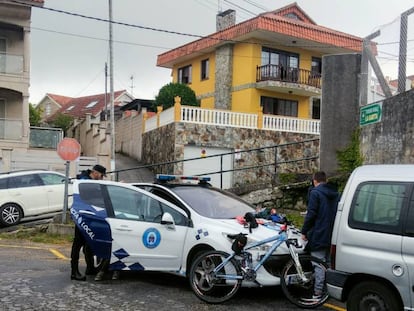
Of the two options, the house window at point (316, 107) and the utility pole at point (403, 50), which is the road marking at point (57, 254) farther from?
the house window at point (316, 107)

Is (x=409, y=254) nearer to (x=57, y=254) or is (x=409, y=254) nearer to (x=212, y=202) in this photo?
(x=212, y=202)

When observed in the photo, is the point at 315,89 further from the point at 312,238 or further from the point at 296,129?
the point at 312,238

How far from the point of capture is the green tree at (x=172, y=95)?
2908cm

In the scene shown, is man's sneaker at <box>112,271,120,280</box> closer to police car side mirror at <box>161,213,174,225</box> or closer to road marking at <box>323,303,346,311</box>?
police car side mirror at <box>161,213,174,225</box>

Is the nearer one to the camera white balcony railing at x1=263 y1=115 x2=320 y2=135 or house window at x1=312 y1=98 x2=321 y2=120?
white balcony railing at x1=263 y1=115 x2=320 y2=135

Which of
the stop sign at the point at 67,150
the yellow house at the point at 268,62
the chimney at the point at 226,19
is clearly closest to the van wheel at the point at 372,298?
the stop sign at the point at 67,150

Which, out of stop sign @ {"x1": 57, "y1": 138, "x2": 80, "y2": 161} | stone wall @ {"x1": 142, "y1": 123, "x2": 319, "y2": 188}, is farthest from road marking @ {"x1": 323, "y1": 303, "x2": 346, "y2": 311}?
stone wall @ {"x1": 142, "y1": 123, "x2": 319, "y2": 188}

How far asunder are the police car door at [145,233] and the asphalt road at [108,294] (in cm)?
37

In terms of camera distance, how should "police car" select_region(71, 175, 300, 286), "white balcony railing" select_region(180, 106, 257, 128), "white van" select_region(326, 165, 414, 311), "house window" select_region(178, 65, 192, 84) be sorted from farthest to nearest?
1. "house window" select_region(178, 65, 192, 84)
2. "white balcony railing" select_region(180, 106, 257, 128)
3. "police car" select_region(71, 175, 300, 286)
4. "white van" select_region(326, 165, 414, 311)

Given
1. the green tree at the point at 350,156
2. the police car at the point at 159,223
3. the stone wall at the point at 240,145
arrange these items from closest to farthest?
the police car at the point at 159,223
the green tree at the point at 350,156
the stone wall at the point at 240,145

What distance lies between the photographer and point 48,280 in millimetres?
7570

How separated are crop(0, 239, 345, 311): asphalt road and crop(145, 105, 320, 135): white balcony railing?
15.2m

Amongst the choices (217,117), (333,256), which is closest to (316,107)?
(217,117)

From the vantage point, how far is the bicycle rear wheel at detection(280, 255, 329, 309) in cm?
625
